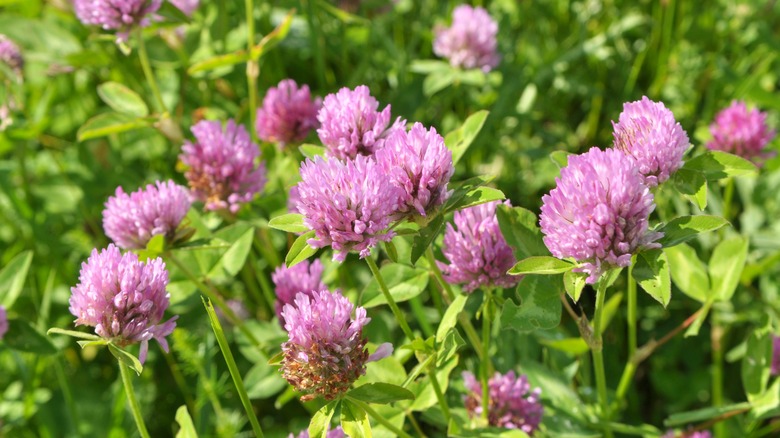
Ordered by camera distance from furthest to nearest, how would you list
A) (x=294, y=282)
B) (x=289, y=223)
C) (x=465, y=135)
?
(x=294, y=282) → (x=465, y=135) → (x=289, y=223)

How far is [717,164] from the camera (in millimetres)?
1479

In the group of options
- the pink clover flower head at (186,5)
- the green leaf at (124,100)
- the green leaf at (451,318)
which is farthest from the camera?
the pink clover flower head at (186,5)

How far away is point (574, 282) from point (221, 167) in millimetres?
912

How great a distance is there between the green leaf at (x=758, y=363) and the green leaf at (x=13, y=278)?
5.25 feet

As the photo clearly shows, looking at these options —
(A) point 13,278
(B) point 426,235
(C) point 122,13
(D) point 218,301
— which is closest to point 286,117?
(C) point 122,13

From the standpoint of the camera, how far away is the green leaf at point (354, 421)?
4.33ft

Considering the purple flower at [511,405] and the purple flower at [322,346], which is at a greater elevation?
the purple flower at [322,346]

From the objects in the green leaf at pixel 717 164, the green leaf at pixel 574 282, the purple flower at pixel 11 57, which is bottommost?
the purple flower at pixel 11 57

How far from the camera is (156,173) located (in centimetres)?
282

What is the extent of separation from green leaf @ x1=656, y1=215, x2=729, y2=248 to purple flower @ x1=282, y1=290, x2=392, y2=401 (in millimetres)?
463

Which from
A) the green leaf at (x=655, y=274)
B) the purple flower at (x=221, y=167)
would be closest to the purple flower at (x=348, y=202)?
the green leaf at (x=655, y=274)

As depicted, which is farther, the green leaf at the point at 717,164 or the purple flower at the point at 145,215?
the purple flower at the point at 145,215

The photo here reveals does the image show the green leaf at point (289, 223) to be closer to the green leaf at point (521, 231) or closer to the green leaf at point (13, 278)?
the green leaf at point (521, 231)

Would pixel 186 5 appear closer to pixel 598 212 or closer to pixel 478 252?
pixel 478 252
